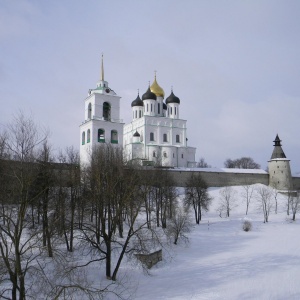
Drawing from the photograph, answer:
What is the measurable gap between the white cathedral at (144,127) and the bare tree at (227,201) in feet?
29.9

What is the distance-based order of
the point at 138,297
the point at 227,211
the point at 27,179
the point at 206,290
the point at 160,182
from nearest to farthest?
the point at 27,179 → the point at 138,297 → the point at 206,290 → the point at 160,182 → the point at 227,211

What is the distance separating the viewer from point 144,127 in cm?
5175

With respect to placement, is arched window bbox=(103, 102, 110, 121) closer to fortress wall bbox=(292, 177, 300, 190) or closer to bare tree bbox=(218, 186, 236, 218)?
bare tree bbox=(218, 186, 236, 218)

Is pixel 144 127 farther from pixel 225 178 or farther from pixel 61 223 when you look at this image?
pixel 61 223

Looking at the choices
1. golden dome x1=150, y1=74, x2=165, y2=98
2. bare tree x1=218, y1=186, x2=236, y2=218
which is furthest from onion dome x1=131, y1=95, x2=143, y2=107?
bare tree x1=218, y1=186, x2=236, y2=218

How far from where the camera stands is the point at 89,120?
132ft

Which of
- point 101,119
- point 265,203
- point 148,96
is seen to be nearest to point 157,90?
point 148,96

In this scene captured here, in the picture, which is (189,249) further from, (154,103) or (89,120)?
(154,103)

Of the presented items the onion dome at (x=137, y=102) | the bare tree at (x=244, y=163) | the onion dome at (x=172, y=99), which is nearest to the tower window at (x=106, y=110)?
the onion dome at (x=137, y=102)

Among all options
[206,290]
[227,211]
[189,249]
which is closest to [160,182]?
[189,249]

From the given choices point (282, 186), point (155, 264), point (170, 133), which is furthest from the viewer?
point (170, 133)

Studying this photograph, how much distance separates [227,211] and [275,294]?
23.8 m

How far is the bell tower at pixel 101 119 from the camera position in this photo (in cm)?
3975

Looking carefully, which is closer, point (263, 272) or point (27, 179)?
point (27, 179)
